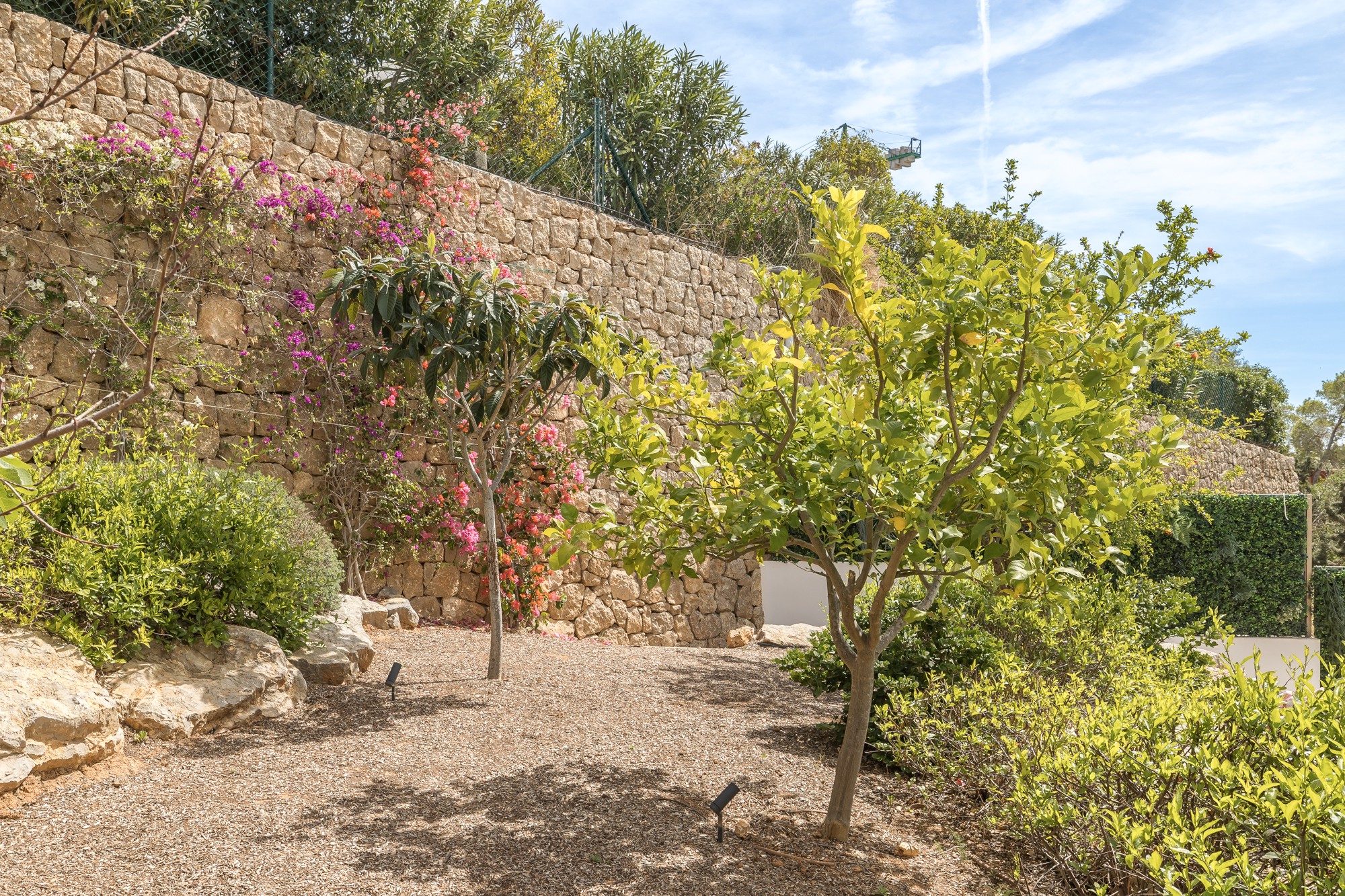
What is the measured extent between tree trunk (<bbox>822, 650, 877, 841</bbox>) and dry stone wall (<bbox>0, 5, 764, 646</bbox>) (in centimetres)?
426

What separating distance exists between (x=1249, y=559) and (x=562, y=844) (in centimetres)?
1128

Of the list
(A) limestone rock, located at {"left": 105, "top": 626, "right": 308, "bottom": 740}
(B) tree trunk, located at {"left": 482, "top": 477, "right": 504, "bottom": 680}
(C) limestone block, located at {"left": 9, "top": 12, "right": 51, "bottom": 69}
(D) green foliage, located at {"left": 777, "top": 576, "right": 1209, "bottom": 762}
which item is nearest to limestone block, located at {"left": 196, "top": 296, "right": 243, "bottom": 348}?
(C) limestone block, located at {"left": 9, "top": 12, "right": 51, "bottom": 69}

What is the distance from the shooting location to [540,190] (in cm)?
846

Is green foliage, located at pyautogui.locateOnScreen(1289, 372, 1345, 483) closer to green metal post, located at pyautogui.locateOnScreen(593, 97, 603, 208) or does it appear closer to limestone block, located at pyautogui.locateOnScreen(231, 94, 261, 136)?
green metal post, located at pyautogui.locateOnScreen(593, 97, 603, 208)

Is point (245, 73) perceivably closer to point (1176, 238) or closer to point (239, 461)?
point (239, 461)

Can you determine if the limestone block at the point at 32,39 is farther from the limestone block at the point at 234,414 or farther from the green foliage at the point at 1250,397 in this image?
the green foliage at the point at 1250,397

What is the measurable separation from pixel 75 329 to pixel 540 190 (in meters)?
4.11

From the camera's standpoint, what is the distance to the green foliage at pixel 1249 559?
11312 mm

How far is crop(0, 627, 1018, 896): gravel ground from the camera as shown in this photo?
113 inches

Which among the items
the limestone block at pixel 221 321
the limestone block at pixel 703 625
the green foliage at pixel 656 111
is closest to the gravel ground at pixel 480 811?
the limestone block at pixel 221 321

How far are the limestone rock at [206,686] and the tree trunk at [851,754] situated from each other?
2.69 metres

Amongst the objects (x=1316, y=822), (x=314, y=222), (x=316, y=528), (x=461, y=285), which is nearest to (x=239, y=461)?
(x=316, y=528)

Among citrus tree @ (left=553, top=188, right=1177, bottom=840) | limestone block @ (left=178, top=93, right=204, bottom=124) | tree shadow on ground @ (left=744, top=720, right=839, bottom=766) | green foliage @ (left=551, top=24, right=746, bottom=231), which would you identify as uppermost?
green foliage @ (left=551, top=24, right=746, bottom=231)

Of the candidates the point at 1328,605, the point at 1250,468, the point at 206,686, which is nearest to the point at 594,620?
the point at 206,686
